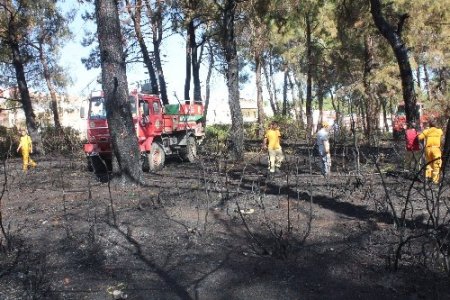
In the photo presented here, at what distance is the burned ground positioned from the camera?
15.6 ft

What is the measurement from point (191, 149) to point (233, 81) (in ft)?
10.9

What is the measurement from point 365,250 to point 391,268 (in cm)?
65

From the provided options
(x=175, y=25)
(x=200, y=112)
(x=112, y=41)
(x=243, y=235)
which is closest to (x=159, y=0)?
(x=175, y=25)

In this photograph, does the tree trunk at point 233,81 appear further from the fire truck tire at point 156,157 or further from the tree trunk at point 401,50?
the tree trunk at point 401,50

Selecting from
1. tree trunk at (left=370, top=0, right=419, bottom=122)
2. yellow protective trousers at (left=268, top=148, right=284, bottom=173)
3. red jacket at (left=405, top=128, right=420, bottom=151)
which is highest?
tree trunk at (left=370, top=0, right=419, bottom=122)

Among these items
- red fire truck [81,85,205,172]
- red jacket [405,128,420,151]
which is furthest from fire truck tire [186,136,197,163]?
red jacket [405,128,420,151]

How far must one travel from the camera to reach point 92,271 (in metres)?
5.33

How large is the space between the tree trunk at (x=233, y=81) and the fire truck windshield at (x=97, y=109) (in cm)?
370

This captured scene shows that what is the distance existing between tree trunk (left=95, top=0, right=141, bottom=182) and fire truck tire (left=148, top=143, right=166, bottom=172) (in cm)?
352

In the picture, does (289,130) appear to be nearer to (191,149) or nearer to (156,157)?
(191,149)

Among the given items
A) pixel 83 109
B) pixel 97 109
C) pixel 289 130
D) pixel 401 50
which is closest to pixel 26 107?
pixel 83 109

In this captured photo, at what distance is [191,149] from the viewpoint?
55.3ft

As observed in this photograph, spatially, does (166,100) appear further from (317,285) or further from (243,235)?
(317,285)

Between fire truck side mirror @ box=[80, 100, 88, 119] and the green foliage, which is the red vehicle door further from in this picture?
the green foliage
